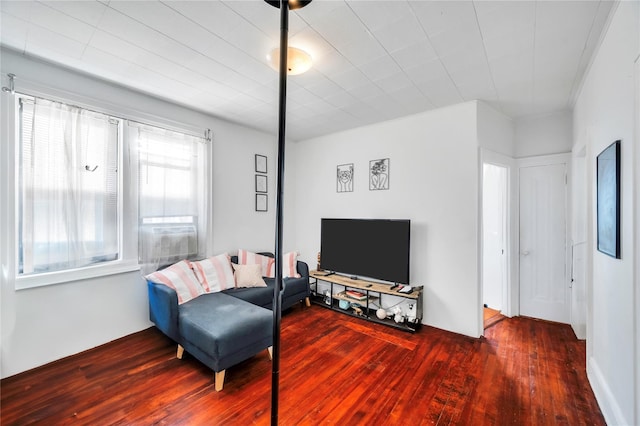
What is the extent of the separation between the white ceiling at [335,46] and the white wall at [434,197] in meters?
0.43

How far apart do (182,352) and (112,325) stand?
869 millimetres

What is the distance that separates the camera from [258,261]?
3686 millimetres

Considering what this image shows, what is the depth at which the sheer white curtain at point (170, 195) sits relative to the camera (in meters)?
2.90

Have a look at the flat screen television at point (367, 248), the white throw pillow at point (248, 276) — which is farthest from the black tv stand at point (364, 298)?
the white throw pillow at point (248, 276)

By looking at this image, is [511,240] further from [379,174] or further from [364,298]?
[364,298]

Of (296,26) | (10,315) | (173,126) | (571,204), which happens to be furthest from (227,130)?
Answer: (571,204)

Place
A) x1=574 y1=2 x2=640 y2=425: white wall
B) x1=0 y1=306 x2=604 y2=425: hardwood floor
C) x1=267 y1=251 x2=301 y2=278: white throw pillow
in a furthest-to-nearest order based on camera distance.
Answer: x1=267 y1=251 x2=301 y2=278: white throw pillow, x1=0 y1=306 x2=604 y2=425: hardwood floor, x1=574 y1=2 x2=640 y2=425: white wall

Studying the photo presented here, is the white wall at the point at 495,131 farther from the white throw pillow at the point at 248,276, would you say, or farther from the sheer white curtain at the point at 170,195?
the sheer white curtain at the point at 170,195

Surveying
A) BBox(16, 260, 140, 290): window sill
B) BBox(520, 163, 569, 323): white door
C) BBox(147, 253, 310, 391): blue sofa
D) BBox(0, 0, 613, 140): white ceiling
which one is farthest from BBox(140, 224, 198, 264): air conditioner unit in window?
BBox(520, 163, 569, 323): white door

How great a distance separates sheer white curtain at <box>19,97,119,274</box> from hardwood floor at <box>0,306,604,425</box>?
95 cm

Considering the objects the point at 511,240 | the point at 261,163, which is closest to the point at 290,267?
the point at 261,163

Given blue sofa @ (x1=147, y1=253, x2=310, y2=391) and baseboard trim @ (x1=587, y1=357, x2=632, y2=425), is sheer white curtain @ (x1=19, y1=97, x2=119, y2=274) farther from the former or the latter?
baseboard trim @ (x1=587, y1=357, x2=632, y2=425)

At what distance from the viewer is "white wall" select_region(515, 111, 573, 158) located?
3.23 metres

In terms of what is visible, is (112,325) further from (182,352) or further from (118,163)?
(118,163)
